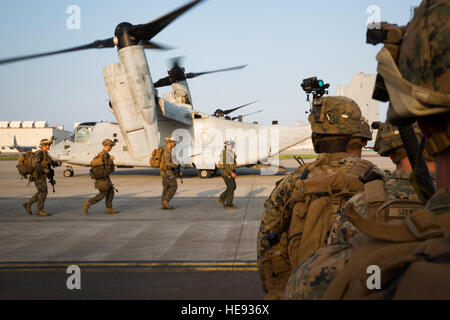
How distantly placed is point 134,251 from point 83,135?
13223 mm

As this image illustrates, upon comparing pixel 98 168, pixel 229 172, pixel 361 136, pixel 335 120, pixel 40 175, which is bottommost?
pixel 229 172

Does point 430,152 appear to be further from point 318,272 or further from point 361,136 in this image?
point 361,136

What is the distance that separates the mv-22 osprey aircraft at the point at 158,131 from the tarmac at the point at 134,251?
13.6 ft

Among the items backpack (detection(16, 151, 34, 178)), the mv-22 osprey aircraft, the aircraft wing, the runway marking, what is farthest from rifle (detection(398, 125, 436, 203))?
the aircraft wing

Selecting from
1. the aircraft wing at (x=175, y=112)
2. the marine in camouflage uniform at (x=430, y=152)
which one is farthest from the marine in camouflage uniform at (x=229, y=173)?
the marine in camouflage uniform at (x=430, y=152)

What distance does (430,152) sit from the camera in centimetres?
94

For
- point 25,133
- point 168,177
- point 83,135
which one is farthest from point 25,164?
point 25,133

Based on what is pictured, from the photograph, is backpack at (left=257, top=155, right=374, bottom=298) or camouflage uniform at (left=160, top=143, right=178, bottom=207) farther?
camouflage uniform at (left=160, top=143, right=178, bottom=207)

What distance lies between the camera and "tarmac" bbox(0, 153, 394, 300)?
165 inches

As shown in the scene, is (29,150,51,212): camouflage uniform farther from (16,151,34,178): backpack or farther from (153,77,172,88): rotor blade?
(153,77,172,88): rotor blade

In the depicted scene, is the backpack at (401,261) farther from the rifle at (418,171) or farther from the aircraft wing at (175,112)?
the aircraft wing at (175,112)

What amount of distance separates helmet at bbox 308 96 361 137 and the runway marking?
2.67m
